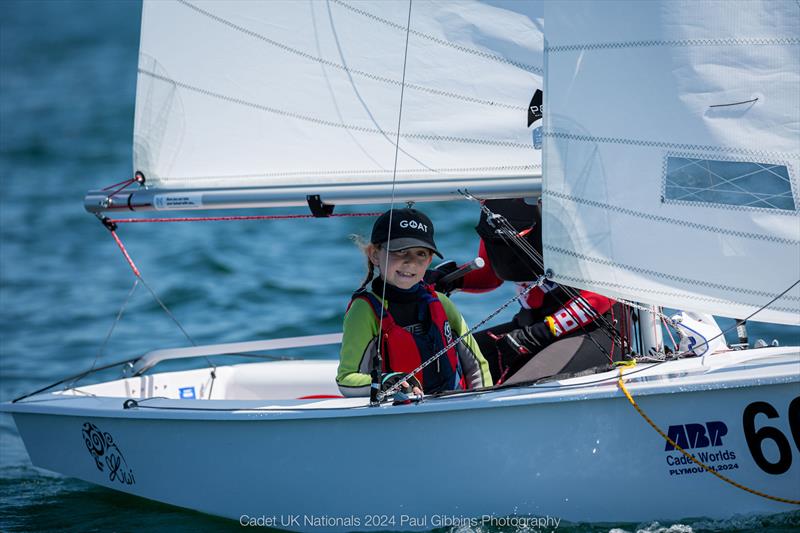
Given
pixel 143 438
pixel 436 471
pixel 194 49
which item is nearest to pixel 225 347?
pixel 143 438

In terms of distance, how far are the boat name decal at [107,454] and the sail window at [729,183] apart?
78.3 inches

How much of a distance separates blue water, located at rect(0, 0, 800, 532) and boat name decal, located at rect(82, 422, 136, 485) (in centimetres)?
20

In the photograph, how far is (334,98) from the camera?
3.49 metres

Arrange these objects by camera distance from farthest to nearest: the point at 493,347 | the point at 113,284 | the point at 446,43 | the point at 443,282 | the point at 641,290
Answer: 1. the point at 113,284
2. the point at 443,282
3. the point at 493,347
4. the point at 446,43
5. the point at 641,290

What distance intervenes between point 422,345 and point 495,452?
44 centimetres

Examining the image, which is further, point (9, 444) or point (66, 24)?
point (66, 24)

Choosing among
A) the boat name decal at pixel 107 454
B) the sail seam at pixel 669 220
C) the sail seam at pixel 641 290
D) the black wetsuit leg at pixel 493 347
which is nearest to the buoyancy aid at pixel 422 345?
the black wetsuit leg at pixel 493 347

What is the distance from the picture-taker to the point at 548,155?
2793 mm

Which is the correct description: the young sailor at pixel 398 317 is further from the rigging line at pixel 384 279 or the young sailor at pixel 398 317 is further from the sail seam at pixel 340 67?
the sail seam at pixel 340 67

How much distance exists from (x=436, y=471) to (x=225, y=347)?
1.60 m

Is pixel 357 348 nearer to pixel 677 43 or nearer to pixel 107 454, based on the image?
pixel 107 454

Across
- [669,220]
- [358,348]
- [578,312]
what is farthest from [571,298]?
[358,348]

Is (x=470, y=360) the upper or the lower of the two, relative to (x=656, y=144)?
lower

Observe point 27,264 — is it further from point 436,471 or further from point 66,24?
point 66,24
